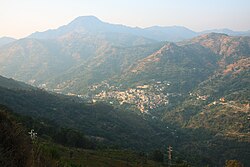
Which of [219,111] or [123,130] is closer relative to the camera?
[123,130]

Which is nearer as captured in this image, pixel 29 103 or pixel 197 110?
pixel 29 103

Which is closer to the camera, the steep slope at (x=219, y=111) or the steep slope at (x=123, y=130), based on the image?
the steep slope at (x=123, y=130)

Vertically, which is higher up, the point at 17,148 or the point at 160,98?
the point at 17,148

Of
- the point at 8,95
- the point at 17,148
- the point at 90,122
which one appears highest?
the point at 17,148

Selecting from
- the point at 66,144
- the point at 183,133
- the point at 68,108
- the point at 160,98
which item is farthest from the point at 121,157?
the point at 160,98

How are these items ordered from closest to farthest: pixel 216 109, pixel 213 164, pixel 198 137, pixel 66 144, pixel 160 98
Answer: pixel 66 144 < pixel 213 164 < pixel 198 137 < pixel 216 109 < pixel 160 98

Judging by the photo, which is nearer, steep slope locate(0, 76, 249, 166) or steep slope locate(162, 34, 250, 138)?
steep slope locate(0, 76, 249, 166)

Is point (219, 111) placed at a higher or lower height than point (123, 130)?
higher

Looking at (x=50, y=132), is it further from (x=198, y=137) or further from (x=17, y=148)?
(x=198, y=137)

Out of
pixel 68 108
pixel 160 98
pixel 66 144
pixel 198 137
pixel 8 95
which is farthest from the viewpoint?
pixel 160 98

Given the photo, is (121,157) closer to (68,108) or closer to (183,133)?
(68,108)
